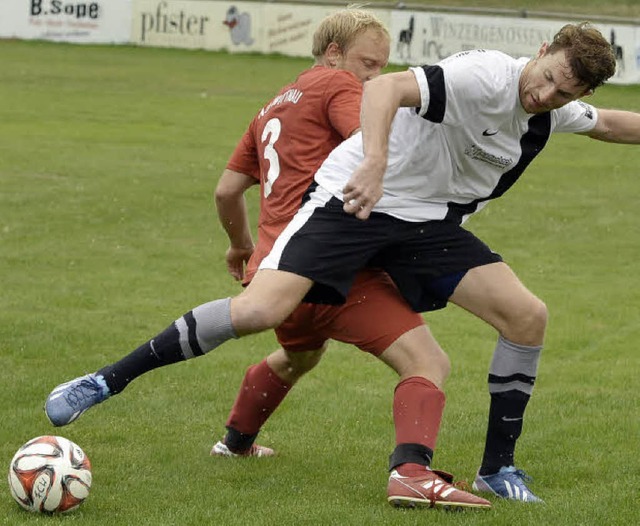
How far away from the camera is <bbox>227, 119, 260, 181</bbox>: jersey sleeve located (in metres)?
6.41

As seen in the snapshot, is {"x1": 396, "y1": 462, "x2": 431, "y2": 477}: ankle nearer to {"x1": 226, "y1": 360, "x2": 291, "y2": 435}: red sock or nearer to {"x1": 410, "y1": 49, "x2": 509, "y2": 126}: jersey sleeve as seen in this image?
{"x1": 226, "y1": 360, "x2": 291, "y2": 435}: red sock

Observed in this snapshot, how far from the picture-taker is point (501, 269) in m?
5.66

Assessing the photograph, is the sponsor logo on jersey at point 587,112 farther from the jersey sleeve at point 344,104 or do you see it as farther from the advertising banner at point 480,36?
the advertising banner at point 480,36

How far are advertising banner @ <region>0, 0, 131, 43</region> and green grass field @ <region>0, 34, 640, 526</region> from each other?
17297 millimetres

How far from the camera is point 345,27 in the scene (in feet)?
20.0

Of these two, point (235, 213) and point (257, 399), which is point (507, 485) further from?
point (235, 213)

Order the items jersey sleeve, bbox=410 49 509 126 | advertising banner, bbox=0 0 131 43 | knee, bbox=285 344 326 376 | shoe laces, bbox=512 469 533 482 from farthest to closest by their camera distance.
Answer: advertising banner, bbox=0 0 131 43 → knee, bbox=285 344 326 376 → shoe laces, bbox=512 469 533 482 → jersey sleeve, bbox=410 49 509 126

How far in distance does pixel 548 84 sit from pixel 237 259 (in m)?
2.15

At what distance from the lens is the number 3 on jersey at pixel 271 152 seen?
19.8 feet

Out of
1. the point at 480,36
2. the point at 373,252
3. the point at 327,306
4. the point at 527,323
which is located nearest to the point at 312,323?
the point at 327,306

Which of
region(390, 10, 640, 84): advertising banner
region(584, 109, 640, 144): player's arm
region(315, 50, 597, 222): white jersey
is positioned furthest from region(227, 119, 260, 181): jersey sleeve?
region(390, 10, 640, 84): advertising banner

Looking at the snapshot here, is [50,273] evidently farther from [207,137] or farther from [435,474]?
[207,137]

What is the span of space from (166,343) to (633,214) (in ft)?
35.2

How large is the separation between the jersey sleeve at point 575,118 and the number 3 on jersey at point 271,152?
4.10 ft
